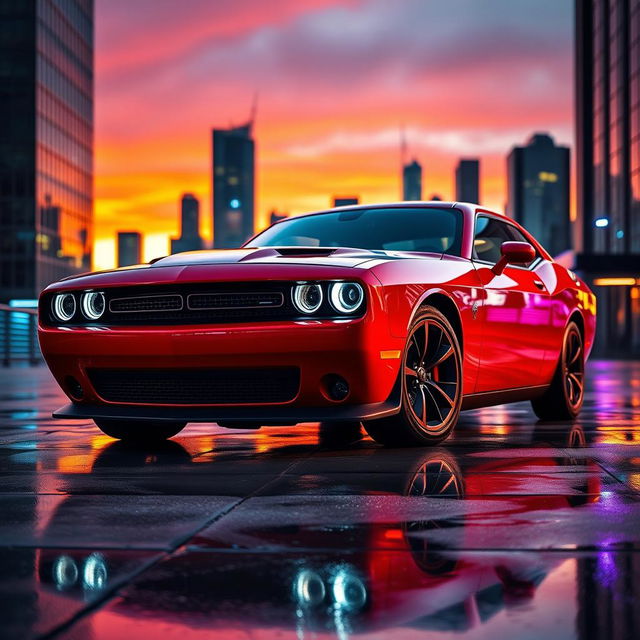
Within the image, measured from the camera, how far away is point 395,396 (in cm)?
570

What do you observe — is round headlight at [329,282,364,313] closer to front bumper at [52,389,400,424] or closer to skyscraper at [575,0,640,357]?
front bumper at [52,389,400,424]

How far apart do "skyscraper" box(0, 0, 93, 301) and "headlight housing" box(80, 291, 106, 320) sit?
7089 cm


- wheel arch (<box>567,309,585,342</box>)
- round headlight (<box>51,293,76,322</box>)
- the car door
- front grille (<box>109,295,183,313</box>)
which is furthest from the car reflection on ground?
wheel arch (<box>567,309,585,342</box>)

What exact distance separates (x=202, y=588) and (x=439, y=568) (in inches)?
24.5

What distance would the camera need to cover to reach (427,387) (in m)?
6.13

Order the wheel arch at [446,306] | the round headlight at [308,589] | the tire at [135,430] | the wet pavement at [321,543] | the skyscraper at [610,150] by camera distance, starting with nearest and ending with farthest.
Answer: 1. the wet pavement at [321,543]
2. the round headlight at [308,589]
3. the wheel arch at [446,306]
4. the tire at [135,430]
5. the skyscraper at [610,150]

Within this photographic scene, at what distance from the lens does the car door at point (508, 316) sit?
22.4 feet

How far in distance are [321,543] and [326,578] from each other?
1.50ft

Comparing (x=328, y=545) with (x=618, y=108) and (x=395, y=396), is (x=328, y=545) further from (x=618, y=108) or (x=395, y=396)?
(x=618, y=108)

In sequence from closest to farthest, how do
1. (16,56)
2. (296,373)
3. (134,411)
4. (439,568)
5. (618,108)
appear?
(439,568), (296,373), (134,411), (618,108), (16,56)

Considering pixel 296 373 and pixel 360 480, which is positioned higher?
pixel 296 373

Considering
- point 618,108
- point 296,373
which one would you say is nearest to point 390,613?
point 296,373

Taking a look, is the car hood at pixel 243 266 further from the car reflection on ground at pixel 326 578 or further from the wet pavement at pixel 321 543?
the car reflection on ground at pixel 326 578

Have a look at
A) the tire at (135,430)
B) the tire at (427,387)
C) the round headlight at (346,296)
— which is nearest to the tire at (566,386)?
the tire at (427,387)
